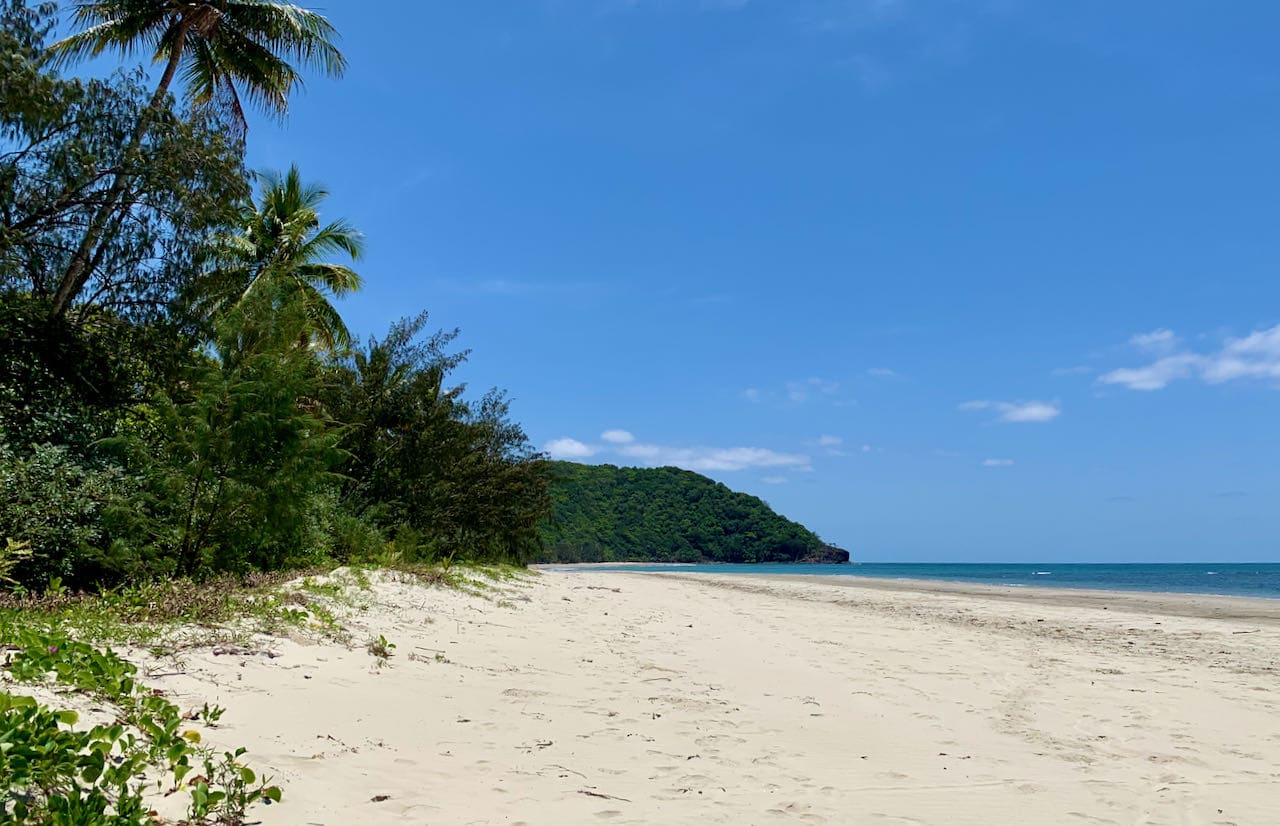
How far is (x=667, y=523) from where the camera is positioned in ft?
338

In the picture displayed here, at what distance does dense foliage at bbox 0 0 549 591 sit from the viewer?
8117 millimetres

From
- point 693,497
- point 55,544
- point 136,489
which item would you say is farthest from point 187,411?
point 693,497

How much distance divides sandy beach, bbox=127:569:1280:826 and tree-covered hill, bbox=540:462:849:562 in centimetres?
7771

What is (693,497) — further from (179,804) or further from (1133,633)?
(179,804)

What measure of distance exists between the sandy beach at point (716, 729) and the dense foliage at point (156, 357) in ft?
6.79

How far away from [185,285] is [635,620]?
8.30 meters

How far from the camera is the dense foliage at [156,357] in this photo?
8.12 m

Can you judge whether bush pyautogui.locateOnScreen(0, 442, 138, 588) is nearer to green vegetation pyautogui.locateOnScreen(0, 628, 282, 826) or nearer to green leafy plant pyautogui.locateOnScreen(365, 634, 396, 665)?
green leafy plant pyautogui.locateOnScreen(365, 634, 396, 665)

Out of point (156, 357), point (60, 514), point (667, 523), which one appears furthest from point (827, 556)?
point (60, 514)

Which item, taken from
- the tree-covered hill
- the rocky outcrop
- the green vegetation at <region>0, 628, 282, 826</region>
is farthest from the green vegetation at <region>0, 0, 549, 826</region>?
the rocky outcrop

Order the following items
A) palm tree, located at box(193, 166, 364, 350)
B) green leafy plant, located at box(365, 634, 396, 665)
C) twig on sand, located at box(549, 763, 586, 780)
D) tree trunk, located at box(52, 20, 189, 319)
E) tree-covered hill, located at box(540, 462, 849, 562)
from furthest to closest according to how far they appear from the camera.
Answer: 1. tree-covered hill, located at box(540, 462, 849, 562)
2. palm tree, located at box(193, 166, 364, 350)
3. tree trunk, located at box(52, 20, 189, 319)
4. green leafy plant, located at box(365, 634, 396, 665)
5. twig on sand, located at box(549, 763, 586, 780)

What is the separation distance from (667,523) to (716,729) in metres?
98.6

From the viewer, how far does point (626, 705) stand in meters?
5.60

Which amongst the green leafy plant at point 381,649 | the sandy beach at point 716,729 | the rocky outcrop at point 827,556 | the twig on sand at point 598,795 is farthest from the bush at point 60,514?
the rocky outcrop at point 827,556
